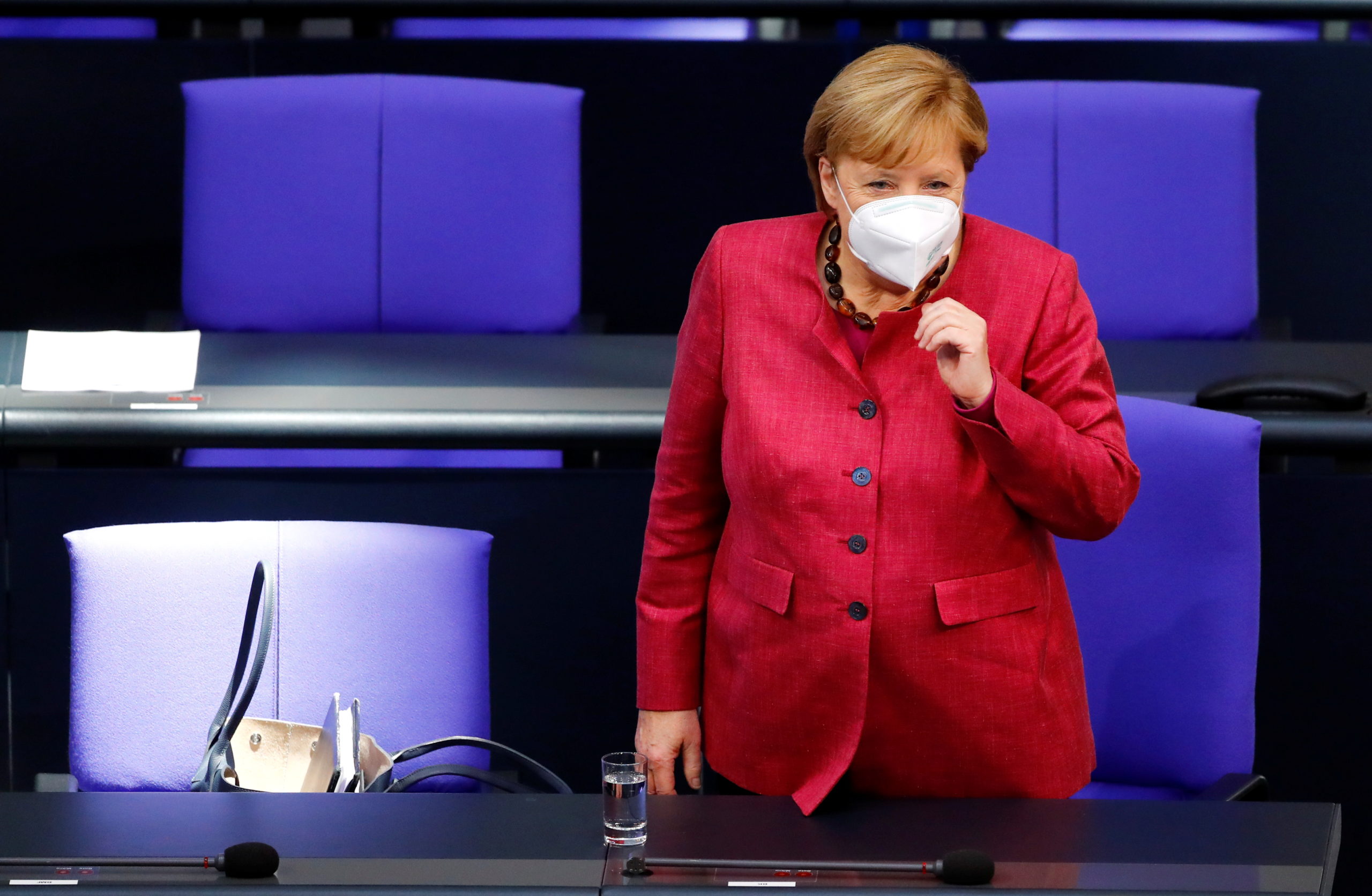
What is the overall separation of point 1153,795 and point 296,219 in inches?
68.0

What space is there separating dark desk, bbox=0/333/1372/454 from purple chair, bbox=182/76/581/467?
35 cm

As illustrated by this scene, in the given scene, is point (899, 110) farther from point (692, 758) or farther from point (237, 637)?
point (237, 637)

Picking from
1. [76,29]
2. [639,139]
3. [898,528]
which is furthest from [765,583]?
[76,29]

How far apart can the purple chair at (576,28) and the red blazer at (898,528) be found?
7.67ft

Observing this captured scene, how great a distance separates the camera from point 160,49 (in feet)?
9.96

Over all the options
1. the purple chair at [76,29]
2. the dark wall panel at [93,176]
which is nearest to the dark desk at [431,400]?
the dark wall panel at [93,176]

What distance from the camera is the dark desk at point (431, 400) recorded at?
194 centimetres

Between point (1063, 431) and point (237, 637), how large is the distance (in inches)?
35.3

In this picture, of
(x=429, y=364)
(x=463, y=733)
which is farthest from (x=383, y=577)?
(x=429, y=364)

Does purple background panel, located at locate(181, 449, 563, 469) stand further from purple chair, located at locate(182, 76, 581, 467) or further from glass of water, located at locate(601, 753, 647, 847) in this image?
glass of water, located at locate(601, 753, 647, 847)

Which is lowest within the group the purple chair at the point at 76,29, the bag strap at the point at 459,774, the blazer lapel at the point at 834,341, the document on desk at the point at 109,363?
the bag strap at the point at 459,774

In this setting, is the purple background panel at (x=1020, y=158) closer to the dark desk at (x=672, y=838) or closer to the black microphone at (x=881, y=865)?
the dark desk at (x=672, y=838)

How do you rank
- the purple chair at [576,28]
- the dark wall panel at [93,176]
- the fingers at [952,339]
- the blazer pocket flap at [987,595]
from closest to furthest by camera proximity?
the fingers at [952,339] < the blazer pocket flap at [987,595] < the dark wall panel at [93,176] < the purple chair at [576,28]

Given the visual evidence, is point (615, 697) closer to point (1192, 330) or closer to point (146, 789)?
point (146, 789)
